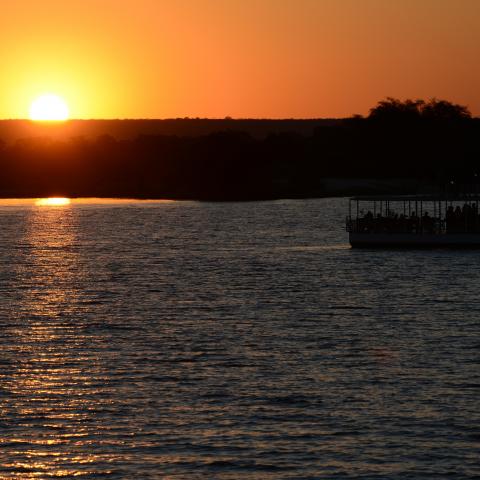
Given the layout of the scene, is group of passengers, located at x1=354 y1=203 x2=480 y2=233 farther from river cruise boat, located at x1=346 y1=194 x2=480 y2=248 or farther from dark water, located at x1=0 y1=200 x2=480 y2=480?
dark water, located at x1=0 y1=200 x2=480 y2=480

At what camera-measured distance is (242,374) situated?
5169 centimetres

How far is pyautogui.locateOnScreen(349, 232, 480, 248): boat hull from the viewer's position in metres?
118

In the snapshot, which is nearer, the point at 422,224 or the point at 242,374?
the point at 242,374

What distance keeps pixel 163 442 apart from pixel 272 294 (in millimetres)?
45054

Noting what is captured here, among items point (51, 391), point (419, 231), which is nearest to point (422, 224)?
point (419, 231)

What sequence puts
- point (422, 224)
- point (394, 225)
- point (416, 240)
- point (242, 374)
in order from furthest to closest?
point (422, 224)
point (394, 225)
point (416, 240)
point (242, 374)

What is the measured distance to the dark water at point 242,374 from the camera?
3906 cm

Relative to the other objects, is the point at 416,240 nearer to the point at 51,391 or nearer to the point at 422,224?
the point at 422,224

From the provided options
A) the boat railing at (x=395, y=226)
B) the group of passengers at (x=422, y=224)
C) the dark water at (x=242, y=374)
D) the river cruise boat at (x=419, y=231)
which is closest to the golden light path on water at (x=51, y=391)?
the dark water at (x=242, y=374)

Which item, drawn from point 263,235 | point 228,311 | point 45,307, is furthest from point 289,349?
point 263,235

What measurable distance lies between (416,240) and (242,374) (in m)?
70.0

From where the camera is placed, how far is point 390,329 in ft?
215

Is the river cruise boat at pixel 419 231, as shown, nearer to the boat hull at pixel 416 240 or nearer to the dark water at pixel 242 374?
the boat hull at pixel 416 240

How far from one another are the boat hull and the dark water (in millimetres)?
15967
